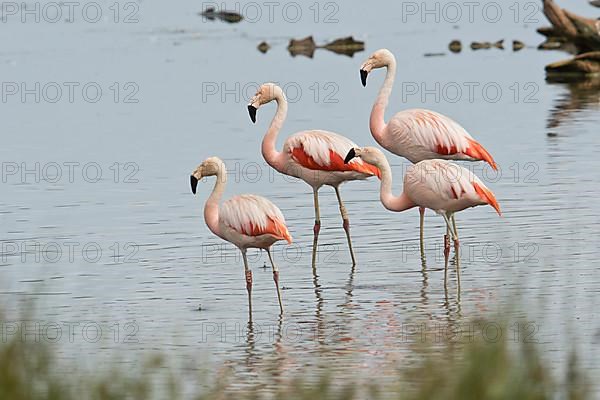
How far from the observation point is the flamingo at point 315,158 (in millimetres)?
11625

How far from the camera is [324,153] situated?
11672 millimetres

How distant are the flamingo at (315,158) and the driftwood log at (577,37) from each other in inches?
539

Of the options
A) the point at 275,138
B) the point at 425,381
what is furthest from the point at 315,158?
the point at 425,381

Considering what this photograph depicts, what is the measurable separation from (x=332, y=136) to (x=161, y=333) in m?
3.21

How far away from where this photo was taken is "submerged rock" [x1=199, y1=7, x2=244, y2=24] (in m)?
46.2

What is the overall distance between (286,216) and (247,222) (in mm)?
3485

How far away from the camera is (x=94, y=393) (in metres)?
5.34

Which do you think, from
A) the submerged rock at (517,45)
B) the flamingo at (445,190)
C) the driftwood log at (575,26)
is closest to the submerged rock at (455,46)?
the submerged rock at (517,45)

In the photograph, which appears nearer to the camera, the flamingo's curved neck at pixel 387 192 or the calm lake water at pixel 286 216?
the calm lake water at pixel 286 216

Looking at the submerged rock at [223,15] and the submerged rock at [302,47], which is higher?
the submerged rock at [223,15]

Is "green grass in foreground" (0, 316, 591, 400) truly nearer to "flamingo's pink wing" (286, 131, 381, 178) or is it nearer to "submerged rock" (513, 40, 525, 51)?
"flamingo's pink wing" (286, 131, 381, 178)

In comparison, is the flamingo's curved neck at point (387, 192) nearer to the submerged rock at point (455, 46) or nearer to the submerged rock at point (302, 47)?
the submerged rock at point (302, 47)

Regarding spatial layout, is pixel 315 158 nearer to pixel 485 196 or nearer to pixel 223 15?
pixel 485 196

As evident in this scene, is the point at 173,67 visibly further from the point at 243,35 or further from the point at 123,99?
the point at 243,35
